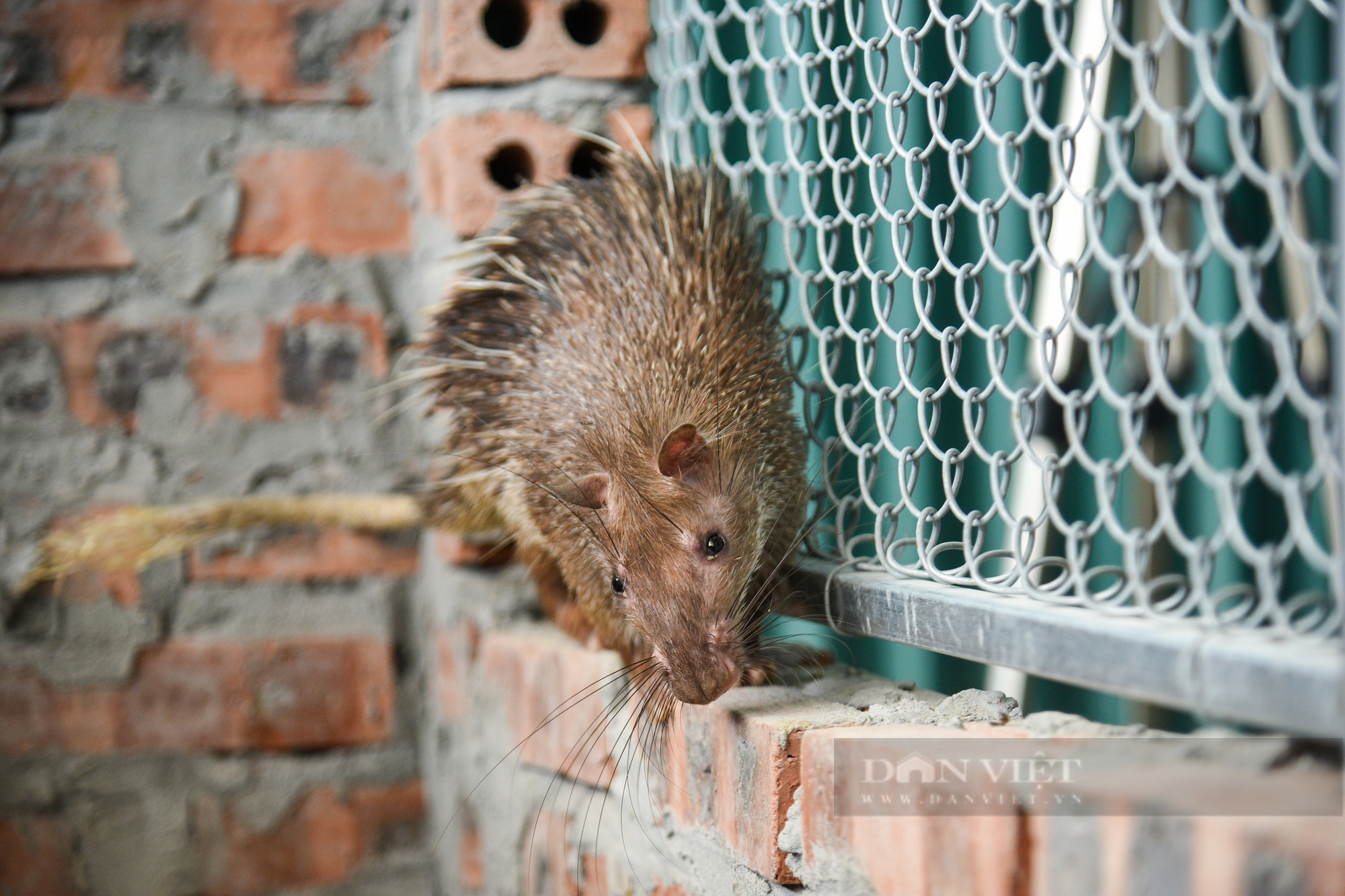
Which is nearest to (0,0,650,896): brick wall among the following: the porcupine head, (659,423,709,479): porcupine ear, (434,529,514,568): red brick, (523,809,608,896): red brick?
(434,529,514,568): red brick

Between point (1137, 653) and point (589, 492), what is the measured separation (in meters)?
0.62

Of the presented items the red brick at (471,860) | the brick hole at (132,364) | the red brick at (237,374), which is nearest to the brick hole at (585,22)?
the red brick at (237,374)

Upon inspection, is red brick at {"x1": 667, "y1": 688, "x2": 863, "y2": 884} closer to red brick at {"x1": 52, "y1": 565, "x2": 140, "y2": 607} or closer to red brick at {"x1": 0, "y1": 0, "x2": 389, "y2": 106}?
red brick at {"x1": 52, "y1": 565, "x2": 140, "y2": 607}

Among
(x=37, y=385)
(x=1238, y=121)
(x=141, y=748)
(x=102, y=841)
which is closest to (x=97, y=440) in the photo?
(x=37, y=385)

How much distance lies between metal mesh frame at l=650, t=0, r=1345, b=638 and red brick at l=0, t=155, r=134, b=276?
787 millimetres

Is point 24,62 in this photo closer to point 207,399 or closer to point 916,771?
point 207,399

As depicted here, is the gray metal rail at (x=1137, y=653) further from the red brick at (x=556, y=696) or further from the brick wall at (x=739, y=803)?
the red brick at (x=556, y=696)

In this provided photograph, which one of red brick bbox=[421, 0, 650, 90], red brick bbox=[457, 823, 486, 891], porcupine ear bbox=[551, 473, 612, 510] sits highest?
red brick bbox=[421, 0, 650, 90]

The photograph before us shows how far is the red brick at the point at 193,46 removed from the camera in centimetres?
154

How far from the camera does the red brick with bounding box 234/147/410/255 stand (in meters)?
1.58

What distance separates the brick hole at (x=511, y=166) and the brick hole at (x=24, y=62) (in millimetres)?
635

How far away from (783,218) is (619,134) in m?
0.39

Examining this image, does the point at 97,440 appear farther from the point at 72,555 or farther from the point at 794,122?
the point at 794,122

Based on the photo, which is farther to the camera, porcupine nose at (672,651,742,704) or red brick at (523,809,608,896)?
red brick at (523,809,608,896)
